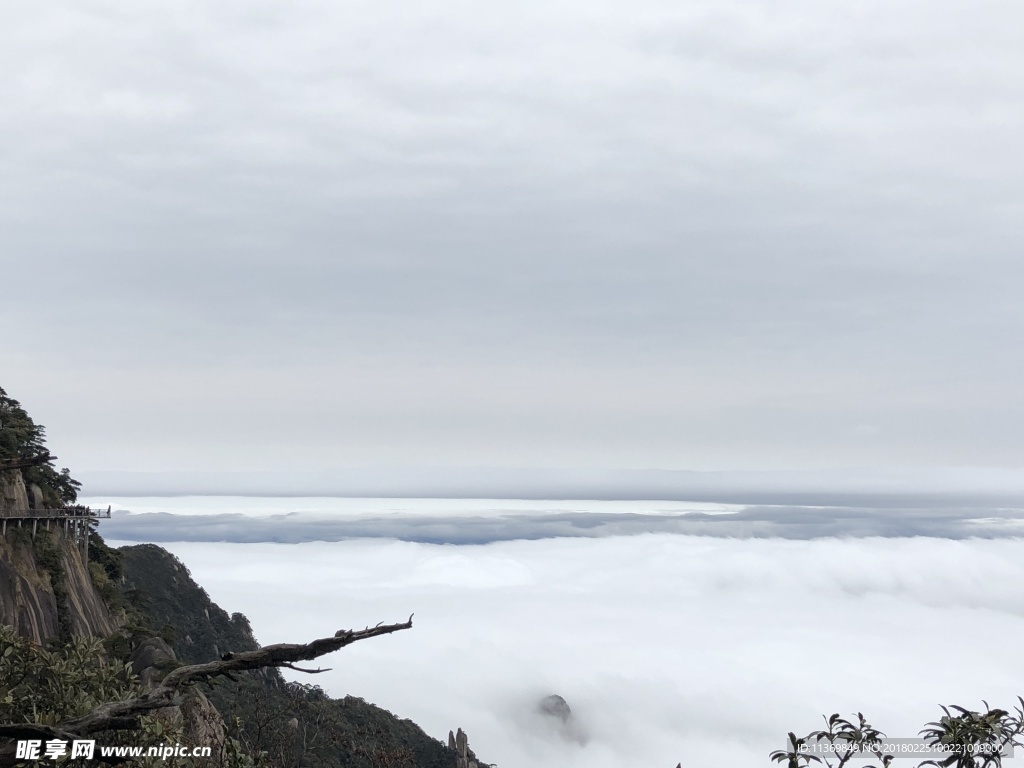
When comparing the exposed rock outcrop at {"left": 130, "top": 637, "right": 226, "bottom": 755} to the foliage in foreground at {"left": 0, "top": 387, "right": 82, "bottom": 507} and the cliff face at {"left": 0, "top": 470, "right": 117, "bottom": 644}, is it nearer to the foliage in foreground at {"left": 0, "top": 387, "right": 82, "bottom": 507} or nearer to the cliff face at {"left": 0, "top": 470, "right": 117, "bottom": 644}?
the cliff face at {"left": 0, "top": 470, "right": 117, "bottom": 644}

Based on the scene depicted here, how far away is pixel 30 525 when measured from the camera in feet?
226

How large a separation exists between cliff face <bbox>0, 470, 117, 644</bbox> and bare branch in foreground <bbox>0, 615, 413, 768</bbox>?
4416 cm

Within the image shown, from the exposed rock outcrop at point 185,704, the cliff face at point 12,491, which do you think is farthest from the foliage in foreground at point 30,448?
the exposed rock outcrop at point 185,704

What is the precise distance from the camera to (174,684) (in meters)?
16.7

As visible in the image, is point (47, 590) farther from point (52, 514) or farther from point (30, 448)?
point (30, 448)

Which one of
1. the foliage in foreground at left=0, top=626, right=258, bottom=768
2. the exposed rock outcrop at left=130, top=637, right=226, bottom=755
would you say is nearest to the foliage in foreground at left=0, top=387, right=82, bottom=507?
the exposed rock outcrop at left=130, top=637, right=226, bottom=755

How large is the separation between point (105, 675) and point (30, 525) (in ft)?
170

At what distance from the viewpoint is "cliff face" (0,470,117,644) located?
5903 centimetres

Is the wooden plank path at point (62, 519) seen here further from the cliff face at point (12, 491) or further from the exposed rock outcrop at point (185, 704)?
the exposed rock outcrop at point (185, 704)

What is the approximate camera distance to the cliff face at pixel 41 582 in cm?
5903

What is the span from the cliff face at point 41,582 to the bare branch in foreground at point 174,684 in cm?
4416

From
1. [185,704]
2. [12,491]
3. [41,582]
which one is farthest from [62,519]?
[185,704]

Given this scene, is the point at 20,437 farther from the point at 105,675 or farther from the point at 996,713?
the point at 996,713

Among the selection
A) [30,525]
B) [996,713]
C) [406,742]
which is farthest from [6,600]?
[406,742]
